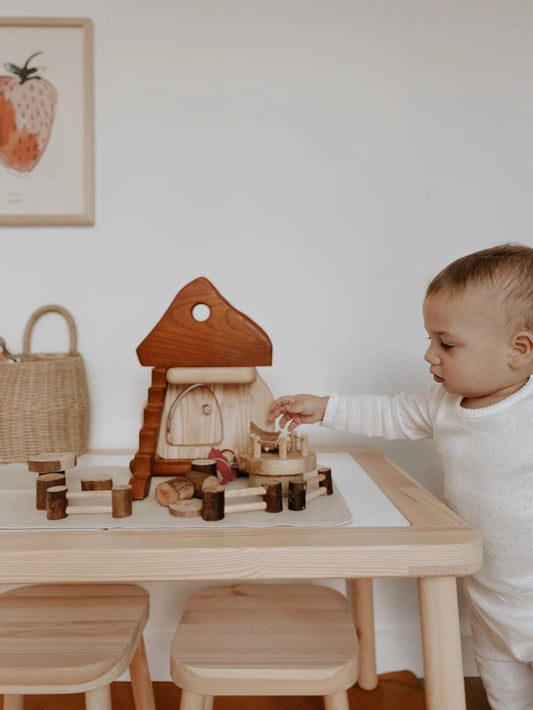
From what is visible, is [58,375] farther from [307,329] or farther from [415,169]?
[415,169]

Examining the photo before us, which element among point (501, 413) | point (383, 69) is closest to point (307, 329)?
point (501, 413)

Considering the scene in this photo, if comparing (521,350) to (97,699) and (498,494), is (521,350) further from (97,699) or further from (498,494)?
(97,699)

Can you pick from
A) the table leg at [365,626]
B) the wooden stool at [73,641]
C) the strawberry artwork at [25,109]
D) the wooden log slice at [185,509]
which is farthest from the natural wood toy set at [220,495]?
the strawberry artwork at [25,109]

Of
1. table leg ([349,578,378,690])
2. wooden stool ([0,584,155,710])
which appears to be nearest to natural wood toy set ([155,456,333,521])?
wooden stool ([0,584,155,710])

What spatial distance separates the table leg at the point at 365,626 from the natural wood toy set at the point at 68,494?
2.09ft

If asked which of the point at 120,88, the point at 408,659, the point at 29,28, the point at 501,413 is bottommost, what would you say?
the point at 408,659

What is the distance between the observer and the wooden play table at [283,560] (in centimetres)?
60

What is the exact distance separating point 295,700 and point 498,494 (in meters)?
0.69

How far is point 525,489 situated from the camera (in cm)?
83

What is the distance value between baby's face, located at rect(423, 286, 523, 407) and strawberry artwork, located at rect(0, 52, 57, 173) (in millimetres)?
959

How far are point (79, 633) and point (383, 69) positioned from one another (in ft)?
4.24

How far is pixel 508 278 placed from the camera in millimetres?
800

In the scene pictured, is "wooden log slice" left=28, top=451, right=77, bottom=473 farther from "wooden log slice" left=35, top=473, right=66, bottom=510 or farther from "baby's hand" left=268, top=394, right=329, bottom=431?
"baby's hand" left=268, top=394, right=329, bottom=431

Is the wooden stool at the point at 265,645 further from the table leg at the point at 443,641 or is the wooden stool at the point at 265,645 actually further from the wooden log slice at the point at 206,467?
the wooden log slice at the point at 206,467
